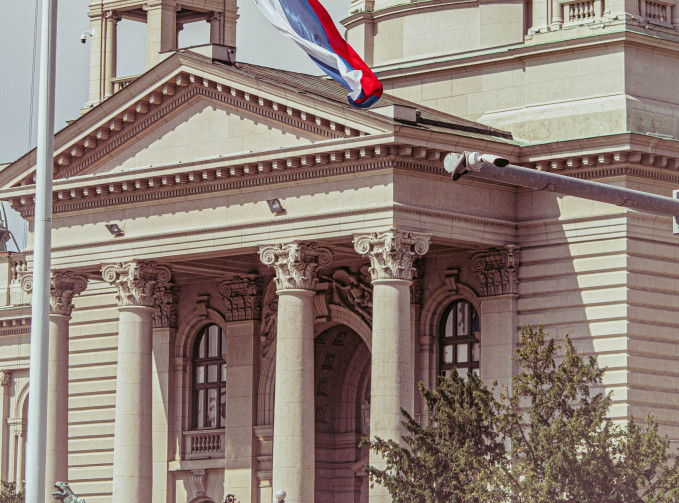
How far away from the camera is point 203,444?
2147 inches

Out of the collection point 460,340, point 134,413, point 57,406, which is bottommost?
point 134,413

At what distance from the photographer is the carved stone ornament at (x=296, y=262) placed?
155ft

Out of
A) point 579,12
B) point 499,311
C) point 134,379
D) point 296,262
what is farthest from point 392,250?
point 579,12

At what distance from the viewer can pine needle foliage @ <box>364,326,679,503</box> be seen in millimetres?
39531

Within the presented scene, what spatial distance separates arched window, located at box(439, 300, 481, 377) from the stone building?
0.32 feet

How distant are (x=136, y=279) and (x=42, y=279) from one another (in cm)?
2053

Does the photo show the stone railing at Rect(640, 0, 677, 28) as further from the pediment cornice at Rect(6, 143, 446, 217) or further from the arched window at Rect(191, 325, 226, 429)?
the arched window at Rect(191, 325, 226, 429)

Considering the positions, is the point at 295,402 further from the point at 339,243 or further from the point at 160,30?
the point at 160,30

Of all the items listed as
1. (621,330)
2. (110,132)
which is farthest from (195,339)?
(621,330)

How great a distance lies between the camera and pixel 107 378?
56.6m

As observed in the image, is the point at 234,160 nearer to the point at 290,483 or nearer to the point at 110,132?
the point at 110,132

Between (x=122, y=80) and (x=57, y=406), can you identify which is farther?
(x=122, y=80)

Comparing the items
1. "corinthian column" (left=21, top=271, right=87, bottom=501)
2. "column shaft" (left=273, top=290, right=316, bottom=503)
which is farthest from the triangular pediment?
"column shaft" (left=273, top=290, right=316, bottom=503)

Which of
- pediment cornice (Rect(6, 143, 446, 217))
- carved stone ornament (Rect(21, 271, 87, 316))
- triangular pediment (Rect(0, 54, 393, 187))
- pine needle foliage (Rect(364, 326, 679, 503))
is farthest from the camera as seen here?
carved stone ornament (Rect(21, 271, 87, 316))
